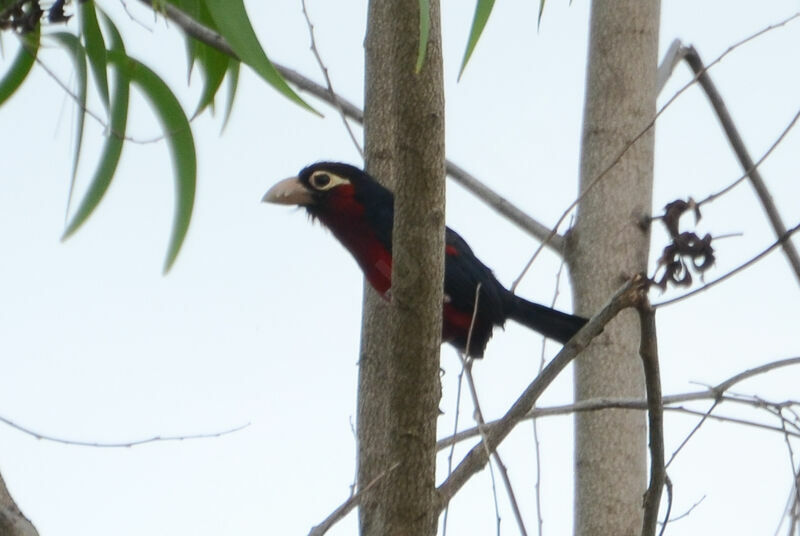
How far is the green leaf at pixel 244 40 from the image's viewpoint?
257 cm

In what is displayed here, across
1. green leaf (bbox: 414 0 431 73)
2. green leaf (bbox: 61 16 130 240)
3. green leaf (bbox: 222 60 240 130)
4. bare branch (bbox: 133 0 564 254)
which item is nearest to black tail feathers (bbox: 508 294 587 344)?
bare branch (bbox: 133 0 564 254)

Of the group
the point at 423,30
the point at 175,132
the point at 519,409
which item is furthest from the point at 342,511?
the point at 175,132

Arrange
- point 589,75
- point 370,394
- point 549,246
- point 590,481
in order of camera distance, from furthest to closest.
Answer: point 589,75, point 549,246, point 590,481, point 370,394

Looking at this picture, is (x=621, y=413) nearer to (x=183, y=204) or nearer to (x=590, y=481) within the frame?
(x=590, y=481)

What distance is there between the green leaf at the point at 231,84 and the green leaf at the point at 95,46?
53cm

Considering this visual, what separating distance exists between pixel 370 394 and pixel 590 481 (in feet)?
2.28

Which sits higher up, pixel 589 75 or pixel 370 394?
pixel 589 75

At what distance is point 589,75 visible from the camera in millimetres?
3814

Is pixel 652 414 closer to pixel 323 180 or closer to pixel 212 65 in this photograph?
pixel 212 65

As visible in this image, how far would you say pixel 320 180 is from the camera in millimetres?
4461

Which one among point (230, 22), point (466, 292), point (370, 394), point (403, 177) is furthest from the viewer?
point (466, 292)

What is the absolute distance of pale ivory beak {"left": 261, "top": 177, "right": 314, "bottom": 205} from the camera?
4352mm

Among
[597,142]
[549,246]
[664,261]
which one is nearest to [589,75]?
[597,142]

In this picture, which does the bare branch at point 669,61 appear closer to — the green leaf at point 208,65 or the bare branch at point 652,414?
the green leaf at point 208,65
